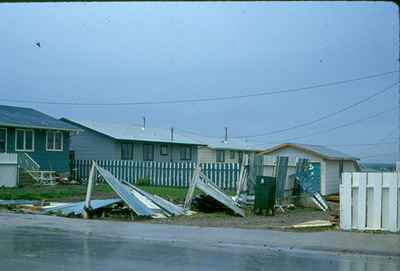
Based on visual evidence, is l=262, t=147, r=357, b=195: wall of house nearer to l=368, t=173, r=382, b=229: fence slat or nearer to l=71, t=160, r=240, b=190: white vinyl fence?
l=71, t=160, r=240, b=190: white vinyl fence

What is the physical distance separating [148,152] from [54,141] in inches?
444

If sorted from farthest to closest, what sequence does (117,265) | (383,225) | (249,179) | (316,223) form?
(249,179) < (316,223) < (383,225) < (117,265)

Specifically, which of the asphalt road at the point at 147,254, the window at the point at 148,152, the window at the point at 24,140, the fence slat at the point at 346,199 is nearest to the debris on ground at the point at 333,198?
the fence slat at the point at 346,199

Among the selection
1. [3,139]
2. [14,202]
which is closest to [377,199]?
[14,202]

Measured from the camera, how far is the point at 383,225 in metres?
14.0

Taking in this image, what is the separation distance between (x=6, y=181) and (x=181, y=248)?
22.0m

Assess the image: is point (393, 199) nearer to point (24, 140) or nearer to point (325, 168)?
point (325, 168)

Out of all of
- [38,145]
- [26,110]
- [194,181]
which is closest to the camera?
[194,181]

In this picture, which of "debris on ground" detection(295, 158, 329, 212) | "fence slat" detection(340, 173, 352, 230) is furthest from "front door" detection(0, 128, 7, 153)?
"fence slat" detection(340, 173, 352, 230)

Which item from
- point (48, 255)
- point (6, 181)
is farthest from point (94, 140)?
point (48, 255)

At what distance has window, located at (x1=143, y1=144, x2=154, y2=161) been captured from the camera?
48.1m

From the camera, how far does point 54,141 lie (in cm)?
3866

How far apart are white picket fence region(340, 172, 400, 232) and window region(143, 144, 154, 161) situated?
34671mm

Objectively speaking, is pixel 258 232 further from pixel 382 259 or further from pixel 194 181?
pixel 194 181
